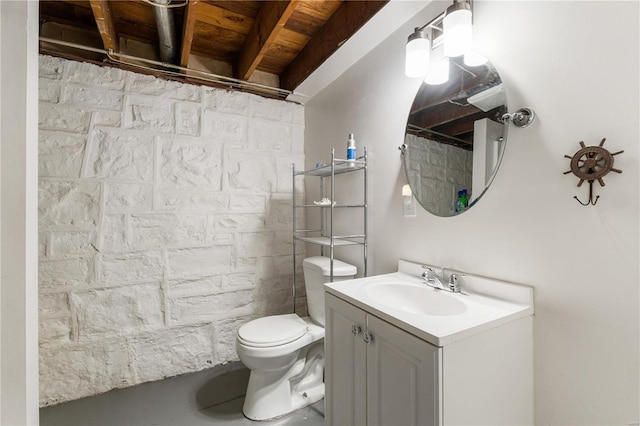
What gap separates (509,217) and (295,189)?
1681mm

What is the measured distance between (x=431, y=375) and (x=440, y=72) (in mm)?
1217

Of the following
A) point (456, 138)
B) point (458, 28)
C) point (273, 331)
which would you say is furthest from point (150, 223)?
point (458, 28)

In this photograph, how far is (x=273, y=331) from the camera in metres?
1.64

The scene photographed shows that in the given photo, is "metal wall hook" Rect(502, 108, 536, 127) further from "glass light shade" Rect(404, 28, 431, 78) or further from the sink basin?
the sink basin

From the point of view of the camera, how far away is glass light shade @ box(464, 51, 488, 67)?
1.13m

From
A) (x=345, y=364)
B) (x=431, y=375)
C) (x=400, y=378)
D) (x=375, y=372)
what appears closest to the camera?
(x=431, y=375)

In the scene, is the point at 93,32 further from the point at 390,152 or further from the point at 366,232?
the point at 366,232

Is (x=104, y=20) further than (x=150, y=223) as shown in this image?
No

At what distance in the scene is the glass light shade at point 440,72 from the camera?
125 cm

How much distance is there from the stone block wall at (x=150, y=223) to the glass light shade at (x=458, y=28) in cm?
155

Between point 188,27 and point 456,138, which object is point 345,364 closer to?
point 456,138

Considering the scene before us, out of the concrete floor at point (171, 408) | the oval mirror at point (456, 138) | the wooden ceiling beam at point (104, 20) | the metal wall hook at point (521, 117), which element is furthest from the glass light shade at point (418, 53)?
the concrete floor at point (171, 408)

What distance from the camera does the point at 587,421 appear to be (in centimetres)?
86

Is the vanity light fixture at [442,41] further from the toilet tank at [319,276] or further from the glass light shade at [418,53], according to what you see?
the toilet tank at [319,276]
